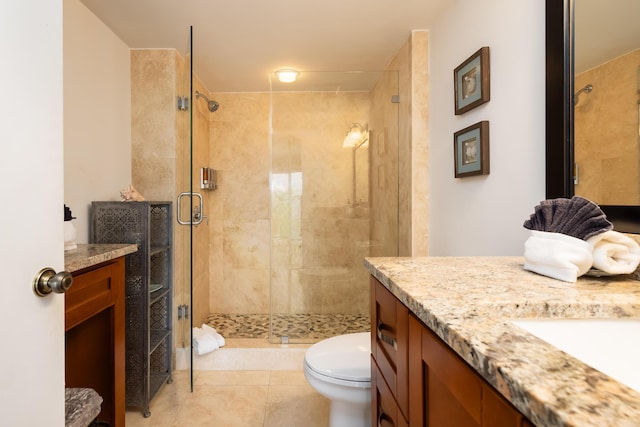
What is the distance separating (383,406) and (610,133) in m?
1.01

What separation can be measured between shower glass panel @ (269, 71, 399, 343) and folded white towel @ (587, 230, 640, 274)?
2019 mm

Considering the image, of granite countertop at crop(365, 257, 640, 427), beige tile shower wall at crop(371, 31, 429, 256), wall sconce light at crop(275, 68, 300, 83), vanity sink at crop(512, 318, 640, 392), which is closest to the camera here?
granite countertop at crop(365, 257, 640, 427)

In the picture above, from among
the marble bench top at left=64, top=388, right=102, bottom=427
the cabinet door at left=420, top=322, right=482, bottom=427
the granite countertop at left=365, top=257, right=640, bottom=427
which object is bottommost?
the marble bench top at left=64, top=388, right=102, bottom=427

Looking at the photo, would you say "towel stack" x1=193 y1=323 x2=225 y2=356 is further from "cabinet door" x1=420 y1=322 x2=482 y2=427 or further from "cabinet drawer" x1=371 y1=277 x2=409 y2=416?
"cabinet door" x1=420 y1=322 x2=482 y2=427

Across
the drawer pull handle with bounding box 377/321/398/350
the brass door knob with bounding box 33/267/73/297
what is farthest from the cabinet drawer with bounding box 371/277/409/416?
the brass door knob with bounding box 33/267/73/297

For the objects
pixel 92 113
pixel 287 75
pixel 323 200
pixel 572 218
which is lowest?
pixel 572 218

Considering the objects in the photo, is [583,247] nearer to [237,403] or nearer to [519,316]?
[519,316]

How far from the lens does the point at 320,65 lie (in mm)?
2799

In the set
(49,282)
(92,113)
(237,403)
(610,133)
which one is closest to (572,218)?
(610,133)

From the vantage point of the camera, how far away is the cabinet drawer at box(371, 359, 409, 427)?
0.87 meters

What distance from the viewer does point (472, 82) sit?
1.62 metres

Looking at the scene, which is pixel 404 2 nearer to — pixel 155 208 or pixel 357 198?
pixel 357 198

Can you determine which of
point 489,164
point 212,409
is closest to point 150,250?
point 212,409

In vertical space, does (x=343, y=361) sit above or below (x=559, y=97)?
below
